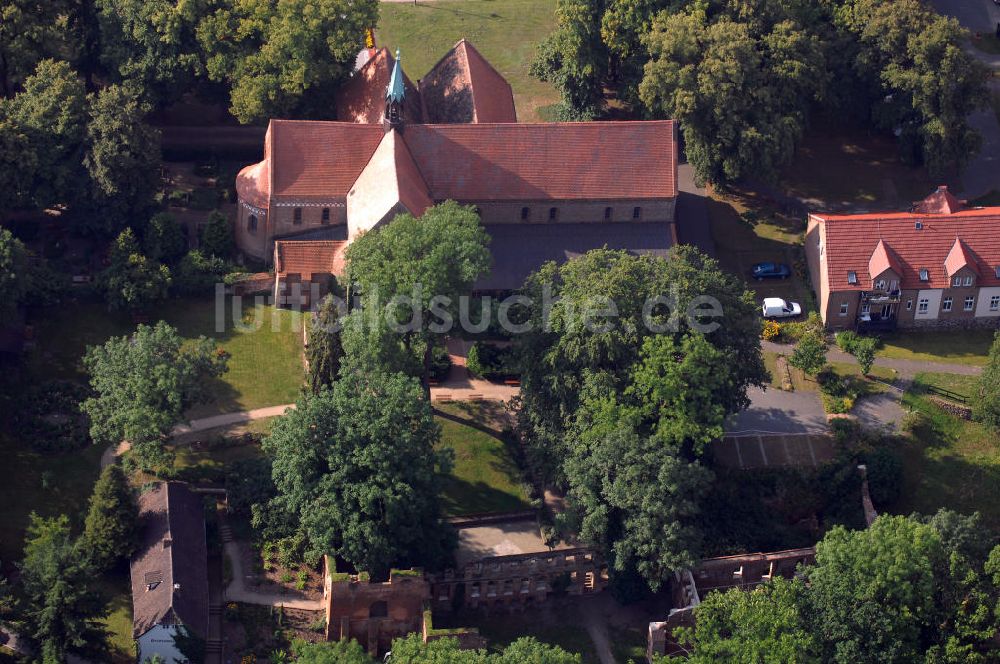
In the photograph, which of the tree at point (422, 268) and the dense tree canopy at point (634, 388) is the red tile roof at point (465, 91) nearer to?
the tree at point (422, 268)

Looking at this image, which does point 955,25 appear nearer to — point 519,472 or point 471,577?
point 519,472

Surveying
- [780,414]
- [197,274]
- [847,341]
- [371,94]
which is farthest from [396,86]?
[847,341]

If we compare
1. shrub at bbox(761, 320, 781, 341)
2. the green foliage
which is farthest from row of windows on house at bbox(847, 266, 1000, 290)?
the green foliage

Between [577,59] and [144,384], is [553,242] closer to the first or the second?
[577,59]

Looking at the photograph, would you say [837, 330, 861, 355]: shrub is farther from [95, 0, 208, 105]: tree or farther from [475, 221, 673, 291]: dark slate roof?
[95, 0, 208, 105]: tree

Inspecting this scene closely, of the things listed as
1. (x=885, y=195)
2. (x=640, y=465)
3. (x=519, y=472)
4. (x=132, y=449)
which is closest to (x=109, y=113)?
(x=132, y=449)

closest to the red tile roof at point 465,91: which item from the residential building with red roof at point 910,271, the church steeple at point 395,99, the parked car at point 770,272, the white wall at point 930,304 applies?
the church steeple at point 395,99

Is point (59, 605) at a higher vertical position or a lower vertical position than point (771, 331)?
lower
